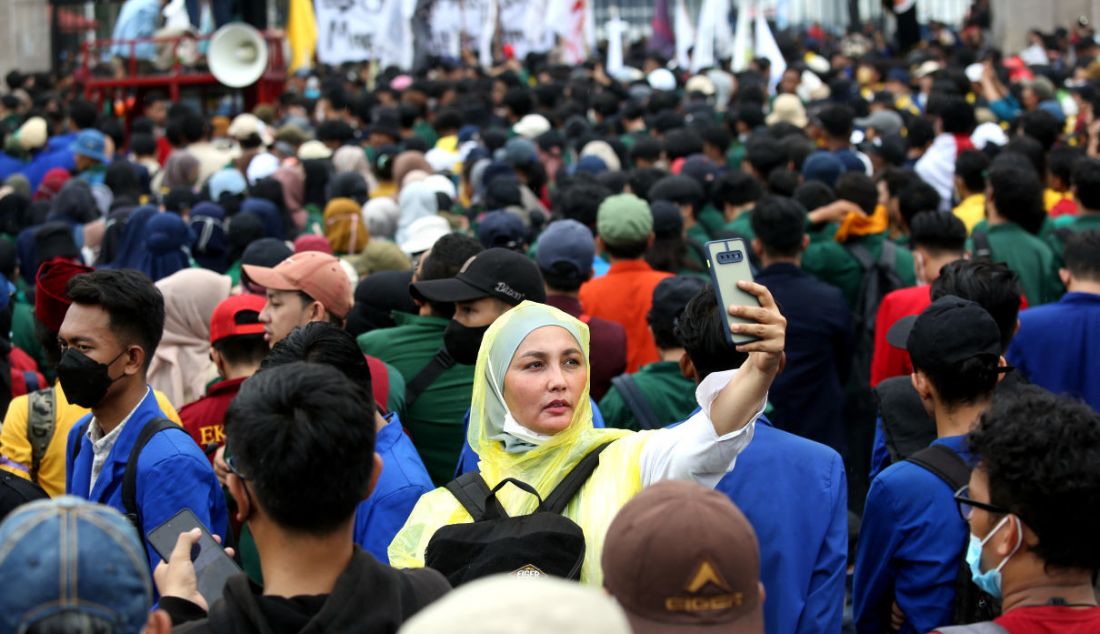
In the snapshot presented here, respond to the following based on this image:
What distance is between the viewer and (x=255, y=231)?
8.28 m

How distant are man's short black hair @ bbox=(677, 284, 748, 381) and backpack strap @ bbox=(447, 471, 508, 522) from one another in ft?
2.62

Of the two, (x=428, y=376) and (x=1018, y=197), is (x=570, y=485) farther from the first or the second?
(x=1018, y=197)

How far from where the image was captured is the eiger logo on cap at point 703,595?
2.32 m

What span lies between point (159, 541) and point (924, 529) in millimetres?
1918

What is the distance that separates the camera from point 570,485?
329cm

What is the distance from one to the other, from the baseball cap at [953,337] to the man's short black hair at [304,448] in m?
1.87

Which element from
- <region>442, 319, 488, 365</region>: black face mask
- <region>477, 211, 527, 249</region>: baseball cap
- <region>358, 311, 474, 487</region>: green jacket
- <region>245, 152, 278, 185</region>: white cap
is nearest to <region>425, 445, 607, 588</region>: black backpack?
<region>442, 319, 488, 365</region>: black face mask

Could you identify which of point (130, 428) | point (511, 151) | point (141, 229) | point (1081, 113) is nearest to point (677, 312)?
point (130, 428)

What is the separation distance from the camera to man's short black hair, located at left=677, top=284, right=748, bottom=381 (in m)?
3.84

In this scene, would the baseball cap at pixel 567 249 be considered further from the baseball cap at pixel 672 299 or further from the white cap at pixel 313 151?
the white cap at pixel 313 151

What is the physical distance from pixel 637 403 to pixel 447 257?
98 cm

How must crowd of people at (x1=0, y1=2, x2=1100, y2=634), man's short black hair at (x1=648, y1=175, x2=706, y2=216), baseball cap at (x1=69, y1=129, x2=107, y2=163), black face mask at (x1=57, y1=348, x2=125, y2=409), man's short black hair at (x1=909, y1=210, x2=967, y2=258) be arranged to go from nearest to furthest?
1. crowd of people at (x1=0, y1=2, x2=1100, y2=634)
2. black face mask at (x1=57, y1=348, x2=125, y2=409)
3. man's short black hair at (x1=909, y1=210, x2=967, y2=258)
4. man's short black hair at (x1=648, y1=175, x2=706, y2=216)
5. baseball cap at (x1=69, y1=129, x2=107, y2=163)

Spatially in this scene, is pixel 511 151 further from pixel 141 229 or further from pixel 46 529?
pixel 46 529

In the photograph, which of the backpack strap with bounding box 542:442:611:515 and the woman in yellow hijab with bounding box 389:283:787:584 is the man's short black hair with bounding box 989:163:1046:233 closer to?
the woman in yellow hijab with bounding box 389:283:787:584
